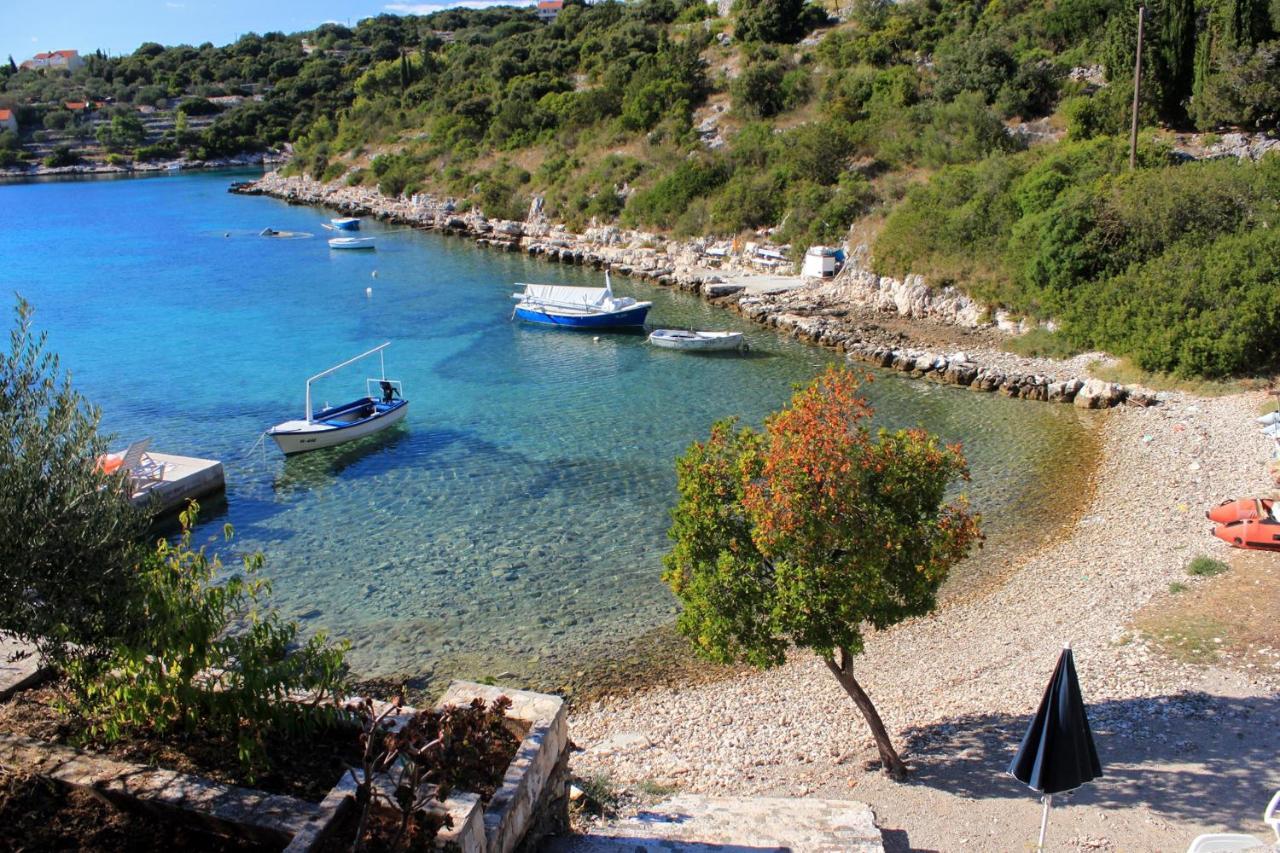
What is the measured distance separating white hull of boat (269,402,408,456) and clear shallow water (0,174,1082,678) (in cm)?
35

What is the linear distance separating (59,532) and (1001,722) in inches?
442

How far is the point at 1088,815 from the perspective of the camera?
1017cm

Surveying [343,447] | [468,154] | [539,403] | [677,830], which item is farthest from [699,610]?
[468,154]

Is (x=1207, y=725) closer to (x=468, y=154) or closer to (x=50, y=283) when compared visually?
(x=50, y=283)

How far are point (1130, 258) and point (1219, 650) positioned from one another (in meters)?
21.3

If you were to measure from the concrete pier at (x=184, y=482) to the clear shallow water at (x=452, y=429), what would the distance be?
568 millimetres

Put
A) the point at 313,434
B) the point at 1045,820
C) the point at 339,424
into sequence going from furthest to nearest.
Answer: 1. the point at 339,424
2. the point at 313,434
3. the point at 1045,820

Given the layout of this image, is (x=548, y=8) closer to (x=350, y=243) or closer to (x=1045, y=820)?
(x=350, y=243)

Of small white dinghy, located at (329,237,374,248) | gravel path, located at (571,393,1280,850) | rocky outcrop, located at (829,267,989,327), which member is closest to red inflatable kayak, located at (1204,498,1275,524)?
gravel path, located at (571,393,1280,850)

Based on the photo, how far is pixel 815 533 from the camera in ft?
34.7

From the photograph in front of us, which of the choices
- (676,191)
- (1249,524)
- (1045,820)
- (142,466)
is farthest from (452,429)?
(676,191)

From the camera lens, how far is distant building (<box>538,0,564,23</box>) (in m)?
144

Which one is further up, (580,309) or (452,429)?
(580,309)

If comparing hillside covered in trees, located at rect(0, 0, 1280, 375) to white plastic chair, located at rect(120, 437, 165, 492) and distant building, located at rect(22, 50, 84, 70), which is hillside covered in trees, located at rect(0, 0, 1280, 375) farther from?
distant building, located at rect(22, 50, 84, 70)
